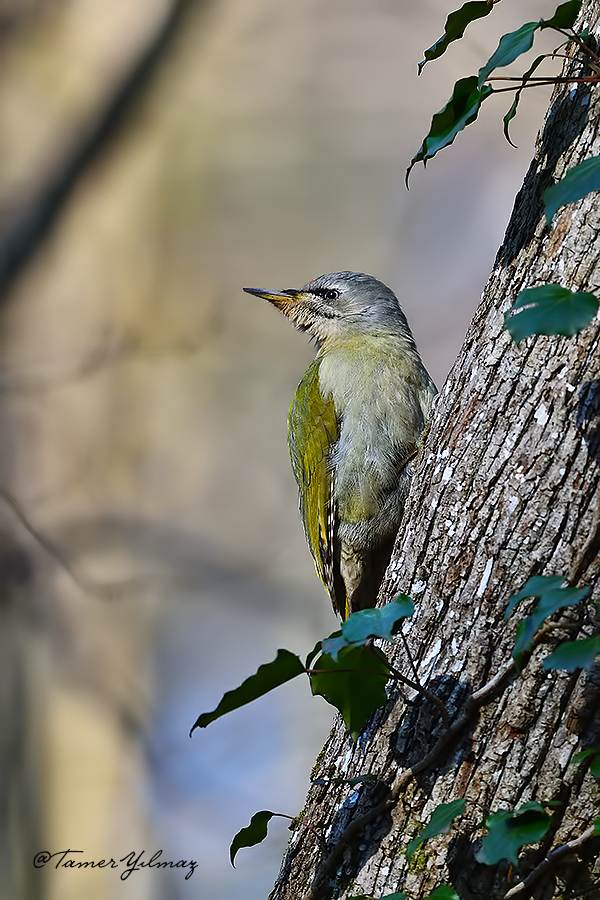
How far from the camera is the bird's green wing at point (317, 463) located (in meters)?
3.30

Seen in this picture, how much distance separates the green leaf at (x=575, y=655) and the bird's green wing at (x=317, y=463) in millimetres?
2037

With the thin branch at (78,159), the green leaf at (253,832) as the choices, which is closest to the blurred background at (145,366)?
the thin branch at (78,159)

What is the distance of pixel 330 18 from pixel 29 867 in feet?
25.1

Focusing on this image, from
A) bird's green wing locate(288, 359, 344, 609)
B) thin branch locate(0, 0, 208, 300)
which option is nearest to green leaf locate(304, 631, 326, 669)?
bird's green wing locate(288, 359, 344, 609)

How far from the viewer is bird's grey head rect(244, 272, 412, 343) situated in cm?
374

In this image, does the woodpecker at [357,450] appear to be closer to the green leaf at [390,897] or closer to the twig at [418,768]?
the twig at [418,768]

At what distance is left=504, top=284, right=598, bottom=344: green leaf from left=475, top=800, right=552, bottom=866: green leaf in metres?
0.79

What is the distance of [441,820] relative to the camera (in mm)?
1481

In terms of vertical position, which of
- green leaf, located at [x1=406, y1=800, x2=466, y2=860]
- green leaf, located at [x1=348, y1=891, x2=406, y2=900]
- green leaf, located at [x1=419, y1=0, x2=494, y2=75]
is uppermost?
green leaf, located at [x1=419, y1=0, x2=494, y2=75]

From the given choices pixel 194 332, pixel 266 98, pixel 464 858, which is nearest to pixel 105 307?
pixel 194 332

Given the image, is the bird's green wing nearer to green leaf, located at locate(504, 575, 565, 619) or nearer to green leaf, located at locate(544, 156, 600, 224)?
green leaf, located at locate(504, 575, 565, 619)

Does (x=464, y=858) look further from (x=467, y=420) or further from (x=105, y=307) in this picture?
(x=105, y=307)

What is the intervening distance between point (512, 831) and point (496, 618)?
16.1 inches

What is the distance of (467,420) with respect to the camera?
188 cm
